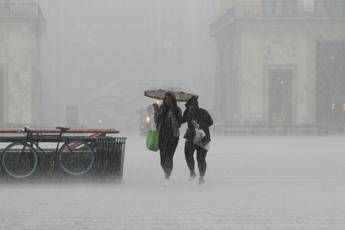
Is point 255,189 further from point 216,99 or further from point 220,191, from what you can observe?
point 216,99

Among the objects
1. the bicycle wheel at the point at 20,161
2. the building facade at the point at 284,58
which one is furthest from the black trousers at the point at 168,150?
the building facade at the point at 284,58

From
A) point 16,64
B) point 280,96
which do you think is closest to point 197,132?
point 280,96

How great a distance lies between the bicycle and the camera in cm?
1346

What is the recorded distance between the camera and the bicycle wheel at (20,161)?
13.4 m

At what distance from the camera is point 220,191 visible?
1247 cm

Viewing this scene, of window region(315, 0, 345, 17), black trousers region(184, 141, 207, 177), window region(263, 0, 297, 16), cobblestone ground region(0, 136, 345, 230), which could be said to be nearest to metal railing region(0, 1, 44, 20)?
window region(263, 0, 297, 16)

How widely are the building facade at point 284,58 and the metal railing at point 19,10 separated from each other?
38.3ft

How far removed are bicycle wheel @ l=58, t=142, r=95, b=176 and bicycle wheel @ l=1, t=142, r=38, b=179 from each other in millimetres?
512

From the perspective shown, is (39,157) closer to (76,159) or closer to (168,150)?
(76,159)

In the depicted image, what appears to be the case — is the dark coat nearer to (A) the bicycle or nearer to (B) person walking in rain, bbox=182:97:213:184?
(B) person walking in rain, bbox=182:97:213:184

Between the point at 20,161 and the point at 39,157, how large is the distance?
352mm

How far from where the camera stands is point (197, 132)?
13.3 m

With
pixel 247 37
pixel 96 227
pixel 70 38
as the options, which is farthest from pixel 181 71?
pixel 96 227

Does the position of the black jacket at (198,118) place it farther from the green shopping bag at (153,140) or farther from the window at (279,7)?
the window at (279,7)
